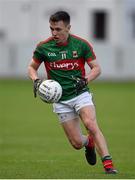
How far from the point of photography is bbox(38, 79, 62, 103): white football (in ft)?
48.3

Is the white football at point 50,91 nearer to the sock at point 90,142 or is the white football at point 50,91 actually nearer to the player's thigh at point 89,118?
the player's thigh at point 89,118

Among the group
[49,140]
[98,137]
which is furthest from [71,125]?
[49,140]

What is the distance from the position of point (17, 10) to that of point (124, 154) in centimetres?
3690

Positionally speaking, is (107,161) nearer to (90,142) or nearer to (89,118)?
(89,118)

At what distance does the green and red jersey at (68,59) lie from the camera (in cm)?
1503

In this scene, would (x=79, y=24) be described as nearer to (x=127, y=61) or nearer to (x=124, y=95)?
(x=127, y=61)

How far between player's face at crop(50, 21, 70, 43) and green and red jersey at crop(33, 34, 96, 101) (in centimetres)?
17

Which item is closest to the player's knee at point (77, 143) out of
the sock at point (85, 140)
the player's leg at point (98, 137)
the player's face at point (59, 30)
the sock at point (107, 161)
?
the sock at point (85, 140)

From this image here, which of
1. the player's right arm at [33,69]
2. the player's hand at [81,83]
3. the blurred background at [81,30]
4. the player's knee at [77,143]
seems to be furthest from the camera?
the blurred background at [81,30]

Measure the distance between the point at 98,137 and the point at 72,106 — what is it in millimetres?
717

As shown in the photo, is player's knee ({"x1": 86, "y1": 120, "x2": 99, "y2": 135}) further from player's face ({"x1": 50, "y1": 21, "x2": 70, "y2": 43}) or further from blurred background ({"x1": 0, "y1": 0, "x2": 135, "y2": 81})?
blurred background ({"x1": 0, "y1": 0, "x2": 135, "y2": 81})

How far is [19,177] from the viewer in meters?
14.2

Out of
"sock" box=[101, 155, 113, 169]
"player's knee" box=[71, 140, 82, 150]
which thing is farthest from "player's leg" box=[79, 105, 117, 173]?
"player's knee" box=[71, 140, 82, 150]

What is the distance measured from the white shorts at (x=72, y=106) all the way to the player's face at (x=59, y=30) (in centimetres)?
90
